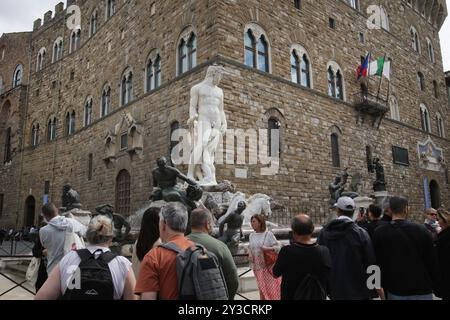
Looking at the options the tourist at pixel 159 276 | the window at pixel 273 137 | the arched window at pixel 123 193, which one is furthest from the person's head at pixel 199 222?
the arched window at pixel 123 193

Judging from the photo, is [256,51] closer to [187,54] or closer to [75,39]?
[187,54]

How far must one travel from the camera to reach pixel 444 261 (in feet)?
9.93

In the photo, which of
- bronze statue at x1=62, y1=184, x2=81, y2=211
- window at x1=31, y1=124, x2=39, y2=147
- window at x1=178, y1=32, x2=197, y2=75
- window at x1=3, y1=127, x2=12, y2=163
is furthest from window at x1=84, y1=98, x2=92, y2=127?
bronze statue at x1=62, y1=184, x2=81, y2=211

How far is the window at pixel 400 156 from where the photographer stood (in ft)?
58.7

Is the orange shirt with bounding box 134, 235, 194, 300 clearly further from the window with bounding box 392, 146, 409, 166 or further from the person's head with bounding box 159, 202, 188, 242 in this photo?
the window with bounding box 392, 146, 409, 166

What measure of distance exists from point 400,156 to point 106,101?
49.5ft

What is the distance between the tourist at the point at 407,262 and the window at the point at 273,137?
30.1ft

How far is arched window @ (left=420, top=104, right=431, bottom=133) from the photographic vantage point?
21.2 metres

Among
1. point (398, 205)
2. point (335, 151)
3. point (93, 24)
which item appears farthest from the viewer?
point (93, 24)

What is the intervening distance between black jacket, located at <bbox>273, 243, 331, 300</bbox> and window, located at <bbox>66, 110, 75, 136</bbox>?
774 inches

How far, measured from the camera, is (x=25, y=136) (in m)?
24.1

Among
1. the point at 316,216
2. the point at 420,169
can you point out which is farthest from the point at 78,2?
the point at 420,169

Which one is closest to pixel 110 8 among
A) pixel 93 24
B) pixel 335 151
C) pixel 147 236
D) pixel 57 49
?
pixel 93 24
